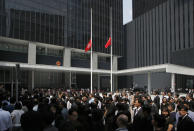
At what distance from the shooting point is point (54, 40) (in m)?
39.2

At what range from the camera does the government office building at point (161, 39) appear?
46125 millimetres

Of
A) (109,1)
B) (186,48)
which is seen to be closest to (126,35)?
(109,1)

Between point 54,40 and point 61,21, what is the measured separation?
15.5ft

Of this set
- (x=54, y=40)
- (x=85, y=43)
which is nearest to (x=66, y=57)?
(x=54, y=40)

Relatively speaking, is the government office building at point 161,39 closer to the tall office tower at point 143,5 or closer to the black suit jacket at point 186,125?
the tall office tower at point 143,5

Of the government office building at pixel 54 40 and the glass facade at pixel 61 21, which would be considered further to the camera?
the government office building at pixel 54 40

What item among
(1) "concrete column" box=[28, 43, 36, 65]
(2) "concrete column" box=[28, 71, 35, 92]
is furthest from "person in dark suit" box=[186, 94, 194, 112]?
(2) "concrete column" box=[28, 71, 35, 92]

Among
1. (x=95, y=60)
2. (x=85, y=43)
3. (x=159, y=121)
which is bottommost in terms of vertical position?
(x=159, y=121)

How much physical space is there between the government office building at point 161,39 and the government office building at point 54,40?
1169 centimetres

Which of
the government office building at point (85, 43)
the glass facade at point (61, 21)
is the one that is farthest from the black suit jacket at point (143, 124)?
the glass facade at point (61, 21)

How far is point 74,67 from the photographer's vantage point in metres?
40.5

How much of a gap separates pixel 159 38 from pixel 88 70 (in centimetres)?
2596

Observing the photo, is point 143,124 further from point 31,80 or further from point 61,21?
point 61,21

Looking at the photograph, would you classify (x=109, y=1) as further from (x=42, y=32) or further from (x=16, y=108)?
(x=16, y=108)
